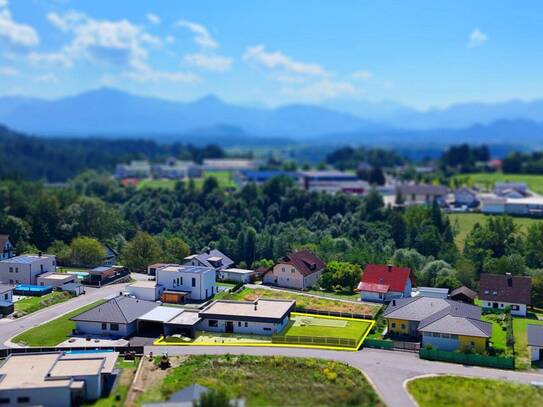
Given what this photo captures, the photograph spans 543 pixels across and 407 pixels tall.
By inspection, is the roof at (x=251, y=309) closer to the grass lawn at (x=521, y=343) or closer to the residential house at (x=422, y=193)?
the grass lawn at (x=521, y=343)

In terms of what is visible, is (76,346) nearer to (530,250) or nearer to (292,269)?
(292,269)

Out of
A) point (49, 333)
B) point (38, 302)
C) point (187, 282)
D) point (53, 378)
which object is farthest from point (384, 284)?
point (53, 378)

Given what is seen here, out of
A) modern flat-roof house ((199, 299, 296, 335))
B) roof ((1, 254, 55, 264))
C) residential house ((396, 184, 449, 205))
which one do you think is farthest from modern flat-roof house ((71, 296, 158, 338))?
residential house ((396, 184, 449, 205))

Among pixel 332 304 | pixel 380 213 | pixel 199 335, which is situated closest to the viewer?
pixel 199 335

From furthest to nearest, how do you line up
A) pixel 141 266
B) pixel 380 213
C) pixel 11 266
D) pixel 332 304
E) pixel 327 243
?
pixel 380 213 → pixel 327 243 → pixel 141 266 → pixel 11 266 → pixel 332 304

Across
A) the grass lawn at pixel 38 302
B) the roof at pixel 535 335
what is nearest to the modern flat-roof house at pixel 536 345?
the roof at pixel 535 335

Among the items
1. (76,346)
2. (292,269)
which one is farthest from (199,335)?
(292,269)

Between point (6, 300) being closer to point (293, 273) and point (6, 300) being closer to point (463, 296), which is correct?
point (293, 273)
